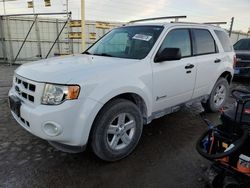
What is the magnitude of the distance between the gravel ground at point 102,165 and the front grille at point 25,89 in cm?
89

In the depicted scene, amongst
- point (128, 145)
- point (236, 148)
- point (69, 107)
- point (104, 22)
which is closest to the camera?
point (236, 148)

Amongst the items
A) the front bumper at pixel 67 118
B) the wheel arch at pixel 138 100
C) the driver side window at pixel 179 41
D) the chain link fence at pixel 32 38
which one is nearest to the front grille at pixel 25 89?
the front bumper at pixel 67 118

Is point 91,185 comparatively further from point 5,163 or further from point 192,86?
point 192,86

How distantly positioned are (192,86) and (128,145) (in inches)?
66.9

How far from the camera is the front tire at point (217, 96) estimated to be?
4.82 meters

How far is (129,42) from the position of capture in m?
3.76

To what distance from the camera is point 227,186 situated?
2193mm

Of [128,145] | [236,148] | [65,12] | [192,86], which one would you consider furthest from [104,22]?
[236,148]

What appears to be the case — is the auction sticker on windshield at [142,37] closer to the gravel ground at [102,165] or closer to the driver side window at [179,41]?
the driver side window at [179,41]

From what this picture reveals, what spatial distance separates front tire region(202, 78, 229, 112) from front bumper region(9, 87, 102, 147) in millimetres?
3084

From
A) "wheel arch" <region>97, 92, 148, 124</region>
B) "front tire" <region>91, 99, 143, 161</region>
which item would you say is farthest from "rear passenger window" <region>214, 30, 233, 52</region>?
"front tire" <region>91, 99, 143, 161</region>

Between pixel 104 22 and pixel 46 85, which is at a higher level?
pixel 104 22

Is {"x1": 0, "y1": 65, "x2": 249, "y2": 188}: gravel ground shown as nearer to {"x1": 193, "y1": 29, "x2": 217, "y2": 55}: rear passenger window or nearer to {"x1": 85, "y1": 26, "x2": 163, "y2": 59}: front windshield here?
{"x1": 85, "y1": 26, "x2": 163, "y2": 59}: front windshield

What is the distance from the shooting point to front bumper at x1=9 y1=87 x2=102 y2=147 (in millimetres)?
2441
